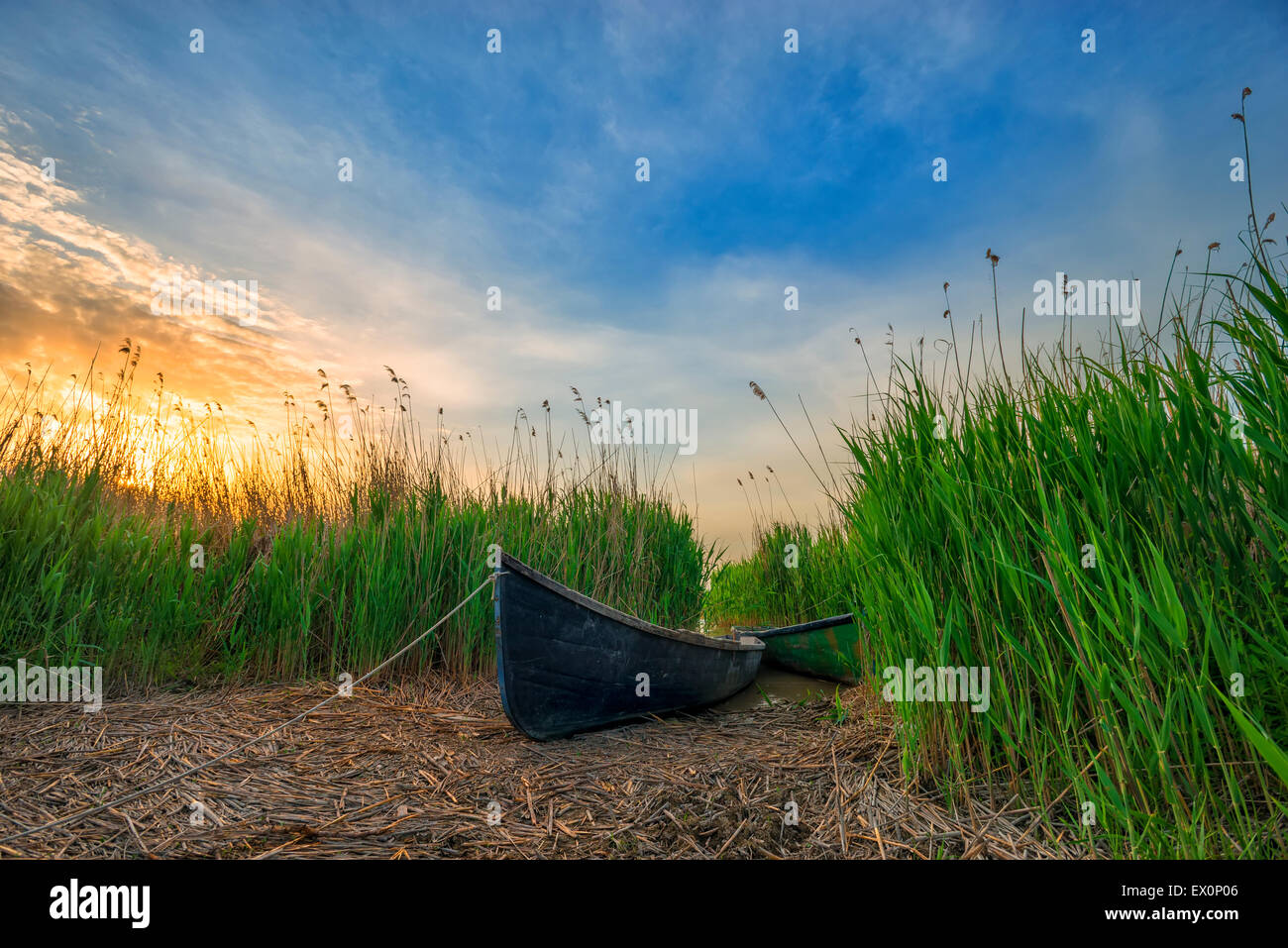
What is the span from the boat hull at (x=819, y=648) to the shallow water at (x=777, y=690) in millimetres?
101

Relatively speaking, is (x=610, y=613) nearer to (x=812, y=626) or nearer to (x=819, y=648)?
(x=812, y=626)

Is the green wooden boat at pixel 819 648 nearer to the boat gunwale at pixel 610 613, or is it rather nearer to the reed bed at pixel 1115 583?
the boat gunwale at pixel 610 613

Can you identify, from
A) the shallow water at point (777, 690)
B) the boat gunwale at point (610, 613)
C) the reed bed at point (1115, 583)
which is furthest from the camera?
the shallow water at point (777, 690)

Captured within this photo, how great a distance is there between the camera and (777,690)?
752 cm

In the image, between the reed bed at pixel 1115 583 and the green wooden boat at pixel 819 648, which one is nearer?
the reed bed at pixel 1115 583

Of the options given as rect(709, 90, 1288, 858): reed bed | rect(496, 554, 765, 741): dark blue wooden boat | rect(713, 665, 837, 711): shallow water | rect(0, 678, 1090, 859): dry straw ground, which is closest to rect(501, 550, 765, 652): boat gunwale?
rect(496, 554, 765, 741): dark blue wooden boat

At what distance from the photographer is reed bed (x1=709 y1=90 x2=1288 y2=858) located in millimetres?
2510

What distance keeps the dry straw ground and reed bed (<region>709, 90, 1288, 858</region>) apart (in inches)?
14.8

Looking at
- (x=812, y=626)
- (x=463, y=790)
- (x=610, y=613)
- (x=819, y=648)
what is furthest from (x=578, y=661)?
(x=819, y=648)

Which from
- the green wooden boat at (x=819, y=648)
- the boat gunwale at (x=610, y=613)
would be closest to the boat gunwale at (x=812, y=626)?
the green wooden boat at (x=819, y=648)

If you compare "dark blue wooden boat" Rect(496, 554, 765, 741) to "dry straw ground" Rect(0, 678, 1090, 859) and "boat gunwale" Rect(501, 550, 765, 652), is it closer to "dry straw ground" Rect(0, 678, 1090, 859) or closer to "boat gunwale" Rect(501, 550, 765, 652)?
"boat gunwale" Rect(501, 550, 765, 652)

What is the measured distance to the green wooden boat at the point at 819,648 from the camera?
6.80m
